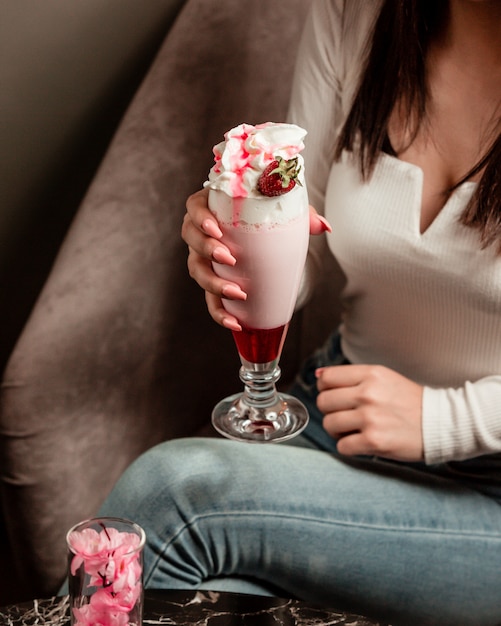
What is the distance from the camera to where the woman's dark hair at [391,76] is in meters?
1.08

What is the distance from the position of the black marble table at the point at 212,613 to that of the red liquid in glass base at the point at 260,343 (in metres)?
0.23

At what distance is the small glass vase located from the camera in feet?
2.15

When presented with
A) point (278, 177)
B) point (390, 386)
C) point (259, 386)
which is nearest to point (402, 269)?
point (390, 386)

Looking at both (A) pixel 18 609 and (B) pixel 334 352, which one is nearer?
(A) pixel 18 609

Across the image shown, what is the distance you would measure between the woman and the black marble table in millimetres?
123

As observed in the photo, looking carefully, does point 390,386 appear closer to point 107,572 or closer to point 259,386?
point 259,386

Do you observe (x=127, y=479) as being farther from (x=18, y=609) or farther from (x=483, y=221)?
(x=483, y=221)

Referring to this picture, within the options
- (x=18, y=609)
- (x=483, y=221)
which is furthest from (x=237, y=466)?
(x=483, y=221)

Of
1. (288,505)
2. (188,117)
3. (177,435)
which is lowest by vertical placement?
(177,435)

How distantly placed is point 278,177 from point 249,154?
37 mm

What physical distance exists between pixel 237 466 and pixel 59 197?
669 millimetres

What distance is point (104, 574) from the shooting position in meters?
0.66

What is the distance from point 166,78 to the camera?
128 cm

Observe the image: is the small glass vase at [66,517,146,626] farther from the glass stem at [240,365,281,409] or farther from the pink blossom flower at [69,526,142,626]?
the glass stem at [240,365,281,409]
